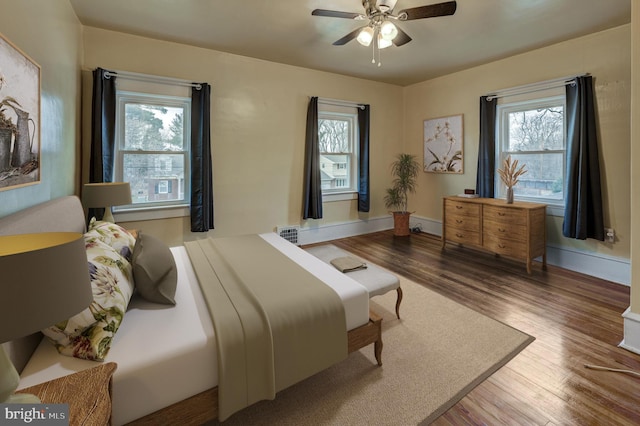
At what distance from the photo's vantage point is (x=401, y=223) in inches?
211

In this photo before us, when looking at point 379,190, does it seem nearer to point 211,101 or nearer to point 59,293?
point 211,101

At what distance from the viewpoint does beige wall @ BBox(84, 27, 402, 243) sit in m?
3.55

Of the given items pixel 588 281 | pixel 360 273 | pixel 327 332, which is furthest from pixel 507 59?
pixel 327 332

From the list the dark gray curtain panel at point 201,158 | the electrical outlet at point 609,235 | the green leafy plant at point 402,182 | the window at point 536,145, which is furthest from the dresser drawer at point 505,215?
the dark gray curtain panel at point 201,158

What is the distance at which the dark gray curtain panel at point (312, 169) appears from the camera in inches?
183

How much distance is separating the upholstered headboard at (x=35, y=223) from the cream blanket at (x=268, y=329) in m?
0.70

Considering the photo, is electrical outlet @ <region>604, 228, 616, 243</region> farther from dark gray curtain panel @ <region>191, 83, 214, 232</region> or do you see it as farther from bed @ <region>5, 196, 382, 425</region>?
dark gray curtain panel @ <region>191, 83, 214, 232</region>

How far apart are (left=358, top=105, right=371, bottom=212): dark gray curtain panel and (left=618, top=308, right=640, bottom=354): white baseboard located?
3.58 meters

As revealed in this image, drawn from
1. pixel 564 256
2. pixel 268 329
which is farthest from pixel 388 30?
pixel 564 256

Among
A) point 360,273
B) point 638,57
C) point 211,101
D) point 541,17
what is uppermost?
point 541,17

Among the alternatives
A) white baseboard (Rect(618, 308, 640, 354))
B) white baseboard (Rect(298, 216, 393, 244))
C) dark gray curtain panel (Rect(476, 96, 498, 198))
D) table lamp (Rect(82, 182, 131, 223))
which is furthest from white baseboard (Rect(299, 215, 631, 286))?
table lamp (Rect(82, 182, 131, 223))

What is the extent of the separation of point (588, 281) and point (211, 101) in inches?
192

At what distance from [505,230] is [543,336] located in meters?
1.72

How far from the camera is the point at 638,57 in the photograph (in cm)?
199
